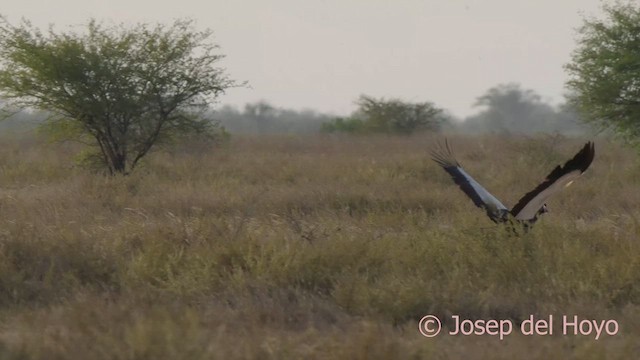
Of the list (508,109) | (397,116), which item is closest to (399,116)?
(397,116)

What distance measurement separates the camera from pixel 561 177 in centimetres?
533

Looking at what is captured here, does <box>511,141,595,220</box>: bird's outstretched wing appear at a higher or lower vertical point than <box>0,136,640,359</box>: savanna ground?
higher

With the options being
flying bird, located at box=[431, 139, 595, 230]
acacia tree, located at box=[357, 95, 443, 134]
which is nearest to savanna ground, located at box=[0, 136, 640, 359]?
flying bird, located at box=[431, 139, 595, 230]

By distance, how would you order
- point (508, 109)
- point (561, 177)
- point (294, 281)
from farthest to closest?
point (508, 109), point (561, 177), point (294, 281)

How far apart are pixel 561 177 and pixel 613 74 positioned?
7.78m

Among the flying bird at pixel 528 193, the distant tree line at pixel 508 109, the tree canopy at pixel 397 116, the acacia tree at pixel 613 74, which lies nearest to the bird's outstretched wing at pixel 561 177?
the flying bird at pixel 528 193

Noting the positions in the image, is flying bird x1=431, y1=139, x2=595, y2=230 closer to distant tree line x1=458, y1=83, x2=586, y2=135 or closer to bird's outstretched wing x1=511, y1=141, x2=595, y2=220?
bird's outstretched wing x1=511, y1=141, x2=595, y2=220

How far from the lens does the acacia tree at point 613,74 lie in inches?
484

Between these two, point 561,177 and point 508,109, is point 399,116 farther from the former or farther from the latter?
point 508,109

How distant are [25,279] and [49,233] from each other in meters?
0.81

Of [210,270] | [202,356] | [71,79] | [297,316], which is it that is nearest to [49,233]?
[210,270]

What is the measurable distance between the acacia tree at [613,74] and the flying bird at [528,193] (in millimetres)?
6896

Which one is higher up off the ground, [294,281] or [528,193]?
[528,193]

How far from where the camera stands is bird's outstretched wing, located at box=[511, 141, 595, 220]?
207 inches
